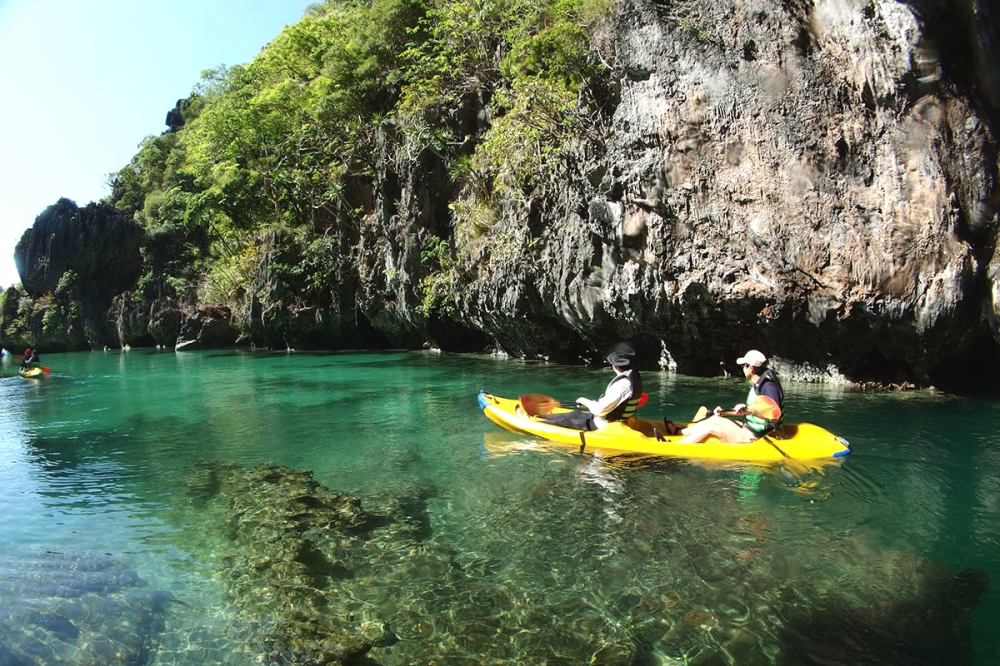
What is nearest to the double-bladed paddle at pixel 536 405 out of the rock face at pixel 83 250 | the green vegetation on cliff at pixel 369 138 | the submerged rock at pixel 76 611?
the submerged rock at pixel 76 611

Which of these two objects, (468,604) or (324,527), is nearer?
(468,604)

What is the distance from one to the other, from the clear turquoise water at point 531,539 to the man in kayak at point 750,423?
1.67 feet

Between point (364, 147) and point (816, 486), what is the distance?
22.7 metres

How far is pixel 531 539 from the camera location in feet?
16.7

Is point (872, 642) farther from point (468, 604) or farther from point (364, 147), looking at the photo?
point (364, 147)

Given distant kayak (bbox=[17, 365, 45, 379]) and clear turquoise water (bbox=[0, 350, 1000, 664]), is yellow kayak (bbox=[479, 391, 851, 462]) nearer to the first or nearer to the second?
clear turquoise water (bbox=[0, 350, 1000, 664])

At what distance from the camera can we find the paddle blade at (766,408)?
22.7ft

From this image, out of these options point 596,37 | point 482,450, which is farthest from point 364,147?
point 482,450

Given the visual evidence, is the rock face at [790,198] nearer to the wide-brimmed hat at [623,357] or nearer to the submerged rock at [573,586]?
the wide-brimmed hat at [623,357]

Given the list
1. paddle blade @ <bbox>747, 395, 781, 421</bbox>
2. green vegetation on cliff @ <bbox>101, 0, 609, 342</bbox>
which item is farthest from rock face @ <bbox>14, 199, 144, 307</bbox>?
paddle blade @ <bbox>747, 395, 781, 421</bbox>

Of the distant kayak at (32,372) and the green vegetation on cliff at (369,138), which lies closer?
the green vegetation on cliff at (369,138)

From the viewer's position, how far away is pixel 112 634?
154 inches

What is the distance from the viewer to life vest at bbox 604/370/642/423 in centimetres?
741

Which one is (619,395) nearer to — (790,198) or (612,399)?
(612,399)
